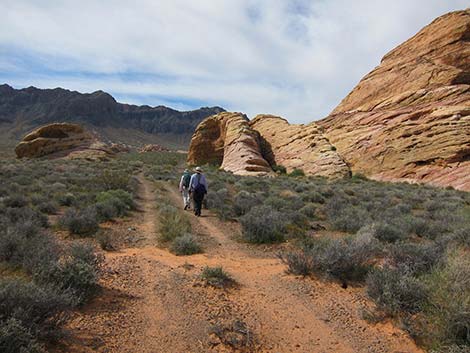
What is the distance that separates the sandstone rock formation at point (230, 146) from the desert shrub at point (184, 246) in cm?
2102

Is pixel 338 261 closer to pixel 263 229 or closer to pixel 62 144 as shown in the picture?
pixel 263 229

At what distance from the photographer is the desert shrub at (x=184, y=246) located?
7.86 metres

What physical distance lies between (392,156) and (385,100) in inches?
309

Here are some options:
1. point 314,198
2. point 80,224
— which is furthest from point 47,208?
point 314,198

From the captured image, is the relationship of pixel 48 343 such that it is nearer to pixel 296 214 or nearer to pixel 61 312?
pixel 61 312

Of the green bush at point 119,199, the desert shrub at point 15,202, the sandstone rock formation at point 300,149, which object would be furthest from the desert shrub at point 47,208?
the sandstone rock formation at point 300,149

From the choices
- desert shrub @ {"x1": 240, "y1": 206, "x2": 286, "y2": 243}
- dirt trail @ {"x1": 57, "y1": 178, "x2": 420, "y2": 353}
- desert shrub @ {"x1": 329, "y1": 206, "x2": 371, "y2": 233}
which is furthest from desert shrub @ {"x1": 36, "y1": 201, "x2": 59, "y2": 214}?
desert shrub @ {"x1": 329, "y1": 206, "x2": 371, "y2": 233}

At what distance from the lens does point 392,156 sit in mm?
26469

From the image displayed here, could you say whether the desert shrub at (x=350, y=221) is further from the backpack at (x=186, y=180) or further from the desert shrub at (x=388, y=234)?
the backpack at (x=186, y=180)

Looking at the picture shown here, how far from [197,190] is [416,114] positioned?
22538 millimetres

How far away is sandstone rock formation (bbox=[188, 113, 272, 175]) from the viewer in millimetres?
31031

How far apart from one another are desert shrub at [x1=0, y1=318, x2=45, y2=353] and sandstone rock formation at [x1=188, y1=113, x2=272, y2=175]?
25.8 meters

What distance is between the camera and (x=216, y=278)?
6020 millimetres

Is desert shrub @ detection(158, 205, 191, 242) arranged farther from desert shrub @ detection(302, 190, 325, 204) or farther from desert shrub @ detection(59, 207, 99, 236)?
desert shrub @ detection(302, 190, 325, 204)
